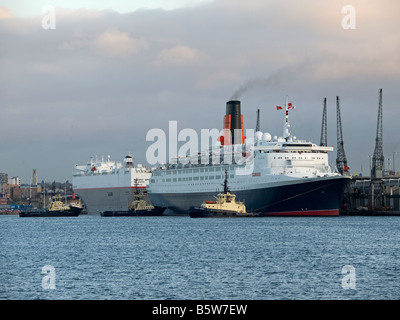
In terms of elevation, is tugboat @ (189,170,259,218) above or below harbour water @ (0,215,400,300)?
above

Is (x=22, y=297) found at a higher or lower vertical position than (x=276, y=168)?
lower

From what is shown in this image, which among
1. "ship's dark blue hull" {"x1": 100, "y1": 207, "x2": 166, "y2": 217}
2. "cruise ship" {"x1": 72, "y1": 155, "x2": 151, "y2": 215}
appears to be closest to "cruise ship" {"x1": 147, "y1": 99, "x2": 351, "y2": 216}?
"ship's dark blue hull" {"x1": 100, "y1": 207, "x2": 166, "y2": 217}

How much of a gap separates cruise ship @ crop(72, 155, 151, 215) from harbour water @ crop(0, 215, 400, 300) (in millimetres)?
70328

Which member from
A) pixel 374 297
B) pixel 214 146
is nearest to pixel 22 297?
pixel 374 297

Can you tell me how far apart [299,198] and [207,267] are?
179ft

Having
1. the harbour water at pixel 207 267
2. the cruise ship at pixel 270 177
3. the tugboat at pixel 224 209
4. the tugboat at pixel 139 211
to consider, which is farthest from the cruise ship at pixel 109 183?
the harbour water at pixel 207 267

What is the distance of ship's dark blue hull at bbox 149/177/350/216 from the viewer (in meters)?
91.9

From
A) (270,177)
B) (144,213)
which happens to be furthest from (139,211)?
(270,177)

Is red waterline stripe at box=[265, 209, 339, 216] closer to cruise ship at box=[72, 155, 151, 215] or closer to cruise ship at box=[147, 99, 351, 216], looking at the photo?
cruise ship at box=[147, 99, 351, 216]

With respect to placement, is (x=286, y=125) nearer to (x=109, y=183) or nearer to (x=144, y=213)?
(x=144, y=213)

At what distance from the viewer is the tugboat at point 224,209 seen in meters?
96.2

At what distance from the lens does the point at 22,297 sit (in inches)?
1241
